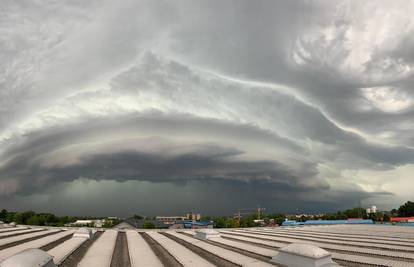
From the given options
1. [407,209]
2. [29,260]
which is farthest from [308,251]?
[407,209]

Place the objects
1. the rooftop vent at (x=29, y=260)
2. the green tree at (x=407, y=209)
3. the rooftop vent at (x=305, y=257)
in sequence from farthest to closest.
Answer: the green tree at (x=407, y=209) < the rooftop vent at (x=305, y=257) < the rooftop vent at (x=29, y=260)

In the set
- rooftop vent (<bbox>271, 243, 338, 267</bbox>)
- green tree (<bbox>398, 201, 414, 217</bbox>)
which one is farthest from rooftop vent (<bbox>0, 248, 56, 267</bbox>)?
green tree (<bbox>398, 201, 414, 217</bbox>)

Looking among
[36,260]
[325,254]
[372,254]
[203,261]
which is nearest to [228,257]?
[203,261]

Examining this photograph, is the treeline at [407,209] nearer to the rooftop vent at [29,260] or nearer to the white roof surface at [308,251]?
the white roof surface at [308,251]

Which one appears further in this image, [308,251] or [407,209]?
[407,209]

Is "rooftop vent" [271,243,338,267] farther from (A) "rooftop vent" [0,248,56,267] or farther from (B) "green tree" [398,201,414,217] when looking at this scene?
(B) "green tree" [398,201,414,217]

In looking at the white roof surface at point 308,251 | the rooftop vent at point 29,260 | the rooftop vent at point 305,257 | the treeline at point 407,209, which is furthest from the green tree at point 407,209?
the rooftop vent at point 29,260

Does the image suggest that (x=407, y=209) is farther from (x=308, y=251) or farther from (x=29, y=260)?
(x=29, y=260)
